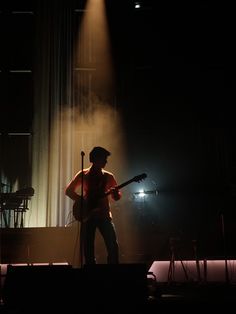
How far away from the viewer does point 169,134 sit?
8.79m

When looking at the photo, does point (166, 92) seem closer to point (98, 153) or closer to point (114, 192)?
point (98, 153)

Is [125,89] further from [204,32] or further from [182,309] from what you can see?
[182,309]

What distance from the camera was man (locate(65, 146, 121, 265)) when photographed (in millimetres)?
4871

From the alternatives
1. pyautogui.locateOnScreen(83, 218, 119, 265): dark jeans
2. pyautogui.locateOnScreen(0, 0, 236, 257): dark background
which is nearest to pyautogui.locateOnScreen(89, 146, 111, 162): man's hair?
pyautogui.locateOnScreen(83, 218, 119, 265): dark jeans

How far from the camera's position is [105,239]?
16.2ft

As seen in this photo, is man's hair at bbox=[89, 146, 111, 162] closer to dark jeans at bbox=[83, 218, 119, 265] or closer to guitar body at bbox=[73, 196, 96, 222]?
guitar body at bbox=[73, 196, 96, 222]

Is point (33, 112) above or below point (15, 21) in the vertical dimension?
below

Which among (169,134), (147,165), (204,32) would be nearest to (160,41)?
(204,32)

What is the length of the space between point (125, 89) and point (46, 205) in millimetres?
2830

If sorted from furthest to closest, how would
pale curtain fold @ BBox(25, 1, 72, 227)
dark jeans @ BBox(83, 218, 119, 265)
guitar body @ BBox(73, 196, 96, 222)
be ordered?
1. pale curtain fold @ BBox(25, 1, 72, 227)
2. guitar body @ BBox(73, 196, 96, 222)
3. dark jeans @ BBox(83, 218, 119, 265)

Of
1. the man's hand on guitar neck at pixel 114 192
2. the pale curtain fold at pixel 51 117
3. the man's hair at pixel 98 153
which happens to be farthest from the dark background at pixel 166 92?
the man's hair at pixel 98 153

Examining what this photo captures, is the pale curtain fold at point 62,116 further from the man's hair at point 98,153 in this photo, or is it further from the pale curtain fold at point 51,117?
the man's hair at point 98,153

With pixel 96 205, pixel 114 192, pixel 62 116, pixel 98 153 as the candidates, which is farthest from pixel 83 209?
pixel 62 116

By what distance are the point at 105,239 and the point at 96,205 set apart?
401mm
